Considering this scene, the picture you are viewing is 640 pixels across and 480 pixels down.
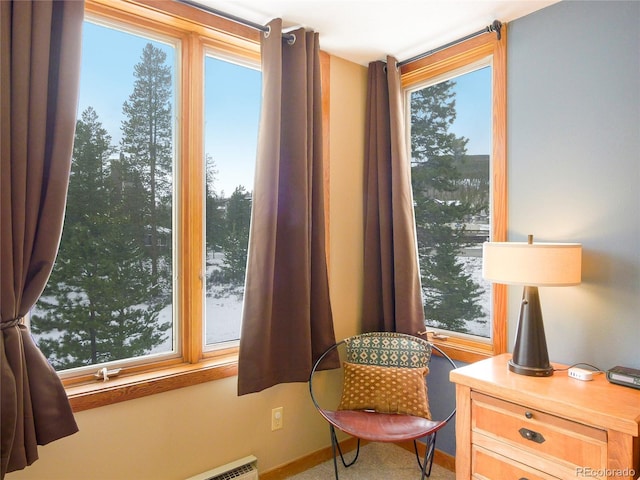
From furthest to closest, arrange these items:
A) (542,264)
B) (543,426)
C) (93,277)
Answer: (93,277) → (542,264) → (543,426)

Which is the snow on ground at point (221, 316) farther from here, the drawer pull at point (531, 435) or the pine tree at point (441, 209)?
the drawer pull at point (531, 435)

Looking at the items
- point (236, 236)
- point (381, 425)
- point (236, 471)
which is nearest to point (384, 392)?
point (381, 425)

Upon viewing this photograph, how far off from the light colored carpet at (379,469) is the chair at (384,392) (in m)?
Result: 0.05

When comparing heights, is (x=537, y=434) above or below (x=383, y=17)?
below

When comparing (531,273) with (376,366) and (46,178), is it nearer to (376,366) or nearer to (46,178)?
(376,366)

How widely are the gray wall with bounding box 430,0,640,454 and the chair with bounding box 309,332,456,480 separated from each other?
0.55 m

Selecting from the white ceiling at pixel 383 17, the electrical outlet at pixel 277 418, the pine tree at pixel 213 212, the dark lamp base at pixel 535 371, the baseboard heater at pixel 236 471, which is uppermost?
the white ceiling at pixel 383 17

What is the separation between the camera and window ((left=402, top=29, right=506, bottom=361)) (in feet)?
7.35

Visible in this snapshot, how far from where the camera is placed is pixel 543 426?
1.57 m

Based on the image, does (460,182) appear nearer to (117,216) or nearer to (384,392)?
(384,392)

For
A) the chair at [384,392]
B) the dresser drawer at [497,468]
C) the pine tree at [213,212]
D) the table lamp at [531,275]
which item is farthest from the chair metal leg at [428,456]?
the pine tree at [213,212]

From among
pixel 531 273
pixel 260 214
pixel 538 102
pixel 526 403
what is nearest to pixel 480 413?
pixel 526 403
